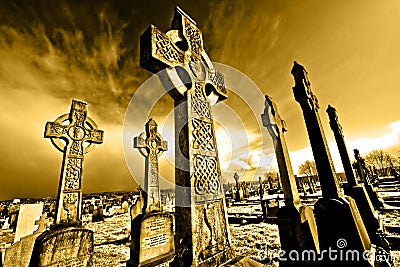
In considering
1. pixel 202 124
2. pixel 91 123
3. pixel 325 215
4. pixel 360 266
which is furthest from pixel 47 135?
pixel 360 266

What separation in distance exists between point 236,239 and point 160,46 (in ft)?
23.4

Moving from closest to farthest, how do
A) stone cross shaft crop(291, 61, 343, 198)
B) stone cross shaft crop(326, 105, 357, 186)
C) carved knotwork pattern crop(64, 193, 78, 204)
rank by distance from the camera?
1. stone cross shaft crop(291, 61, 343, 198)
2. carved knotwork pattern crop(64, 193, 78, 204)
3. stone cross shaft crop(326, 105, 357, 186)

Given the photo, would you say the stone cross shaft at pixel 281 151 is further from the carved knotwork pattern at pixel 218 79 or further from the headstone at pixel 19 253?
the headstone at pixel 19 253

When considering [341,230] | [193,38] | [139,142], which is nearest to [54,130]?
[139,142]

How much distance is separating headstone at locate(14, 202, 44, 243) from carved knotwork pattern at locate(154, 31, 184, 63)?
6655 mm

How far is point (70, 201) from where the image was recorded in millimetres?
5004

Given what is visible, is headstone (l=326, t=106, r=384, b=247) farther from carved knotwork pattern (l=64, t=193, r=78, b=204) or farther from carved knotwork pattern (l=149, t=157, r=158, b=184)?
carved knotwork pattern (l=64, t=193, r=78, b=204)

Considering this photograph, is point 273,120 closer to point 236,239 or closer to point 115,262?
point 236,239

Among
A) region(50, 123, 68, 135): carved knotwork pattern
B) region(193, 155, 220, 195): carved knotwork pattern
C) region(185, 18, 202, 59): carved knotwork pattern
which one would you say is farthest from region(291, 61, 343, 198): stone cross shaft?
region(50, 123, 68, 135): carved knotwork pattern

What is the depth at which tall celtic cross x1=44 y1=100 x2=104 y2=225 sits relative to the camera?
4.90 meters

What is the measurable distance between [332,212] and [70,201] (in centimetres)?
637

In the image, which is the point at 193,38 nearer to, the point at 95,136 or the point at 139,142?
the point at 95,136

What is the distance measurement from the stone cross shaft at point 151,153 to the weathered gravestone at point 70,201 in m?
1.83

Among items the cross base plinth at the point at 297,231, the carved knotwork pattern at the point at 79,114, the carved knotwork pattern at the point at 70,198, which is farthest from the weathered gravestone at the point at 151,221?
the cross base plinth at the point at 297,231
